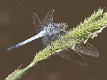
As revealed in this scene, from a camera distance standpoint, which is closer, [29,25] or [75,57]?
[75,57]

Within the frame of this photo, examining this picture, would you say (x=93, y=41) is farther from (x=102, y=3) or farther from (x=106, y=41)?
(x=102, y=3)

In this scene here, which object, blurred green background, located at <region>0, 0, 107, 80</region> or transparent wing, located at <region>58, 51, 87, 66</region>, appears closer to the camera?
transparent wing, located at <region>58, 51, 87, 66</region>

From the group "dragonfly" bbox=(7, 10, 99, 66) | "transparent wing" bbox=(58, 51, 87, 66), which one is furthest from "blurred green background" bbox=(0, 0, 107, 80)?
"transparent wing" bbox=(58, 51, 87, 66)

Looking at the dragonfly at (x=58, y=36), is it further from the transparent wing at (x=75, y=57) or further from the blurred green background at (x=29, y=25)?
the blurred green background at (x=29, y=25)

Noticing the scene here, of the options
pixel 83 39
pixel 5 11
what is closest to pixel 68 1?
pixel 5 11

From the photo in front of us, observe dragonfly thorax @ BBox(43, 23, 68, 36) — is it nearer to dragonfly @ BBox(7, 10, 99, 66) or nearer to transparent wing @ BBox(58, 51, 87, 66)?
dragonfly @ BBox(7, 10, 99, 66)

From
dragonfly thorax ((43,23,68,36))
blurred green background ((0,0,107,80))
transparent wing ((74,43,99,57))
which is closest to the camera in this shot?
transparent wing ((74,43,99,57))

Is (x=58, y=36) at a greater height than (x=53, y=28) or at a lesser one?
lesser

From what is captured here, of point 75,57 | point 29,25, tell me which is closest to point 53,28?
point 75,57

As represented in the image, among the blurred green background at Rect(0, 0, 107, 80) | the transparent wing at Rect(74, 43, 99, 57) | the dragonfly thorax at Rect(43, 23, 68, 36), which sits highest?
the blurred green background at Rect(0, 0, 107, 80)

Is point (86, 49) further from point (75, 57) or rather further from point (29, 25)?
point (29, 25)

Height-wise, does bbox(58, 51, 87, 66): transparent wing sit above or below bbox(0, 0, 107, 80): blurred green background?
below
